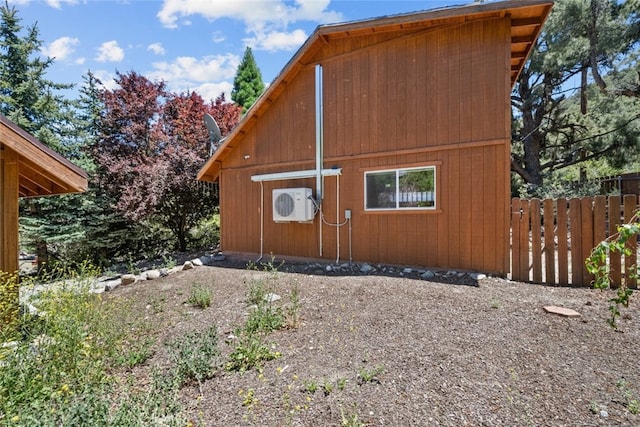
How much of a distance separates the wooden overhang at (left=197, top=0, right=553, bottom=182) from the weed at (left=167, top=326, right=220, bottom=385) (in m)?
6.45

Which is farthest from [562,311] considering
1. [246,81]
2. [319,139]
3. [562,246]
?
[246,81]

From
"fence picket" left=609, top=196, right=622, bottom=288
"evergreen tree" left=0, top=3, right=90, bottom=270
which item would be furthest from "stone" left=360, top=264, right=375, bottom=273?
"evergreen tree" left=0, top=3, right=90, bottom=270

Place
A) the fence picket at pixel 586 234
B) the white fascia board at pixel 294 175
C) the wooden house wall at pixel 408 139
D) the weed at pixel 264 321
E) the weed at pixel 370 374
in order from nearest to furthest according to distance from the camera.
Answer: the weed at pixel 370 374 < the weed at pixel 264 321 < the fence picket at pixel 586 234 < the wooden house wall at pixel 408 139 < the white fascia board at pixel 294 175

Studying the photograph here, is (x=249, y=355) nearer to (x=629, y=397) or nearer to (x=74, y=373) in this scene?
(x=74, y=373)

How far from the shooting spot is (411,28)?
6863mm

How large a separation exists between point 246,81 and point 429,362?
81.9ft

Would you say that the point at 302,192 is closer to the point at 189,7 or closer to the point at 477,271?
the point at 477,271

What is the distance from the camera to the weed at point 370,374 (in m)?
2.73

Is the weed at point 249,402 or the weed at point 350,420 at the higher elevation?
the weed at point 350,420

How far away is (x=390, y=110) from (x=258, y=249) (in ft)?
15.6

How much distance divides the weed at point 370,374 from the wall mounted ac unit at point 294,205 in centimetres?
515

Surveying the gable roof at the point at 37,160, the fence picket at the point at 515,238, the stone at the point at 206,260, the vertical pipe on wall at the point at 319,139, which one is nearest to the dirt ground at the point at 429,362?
→ the fence picket at the point at 515,238

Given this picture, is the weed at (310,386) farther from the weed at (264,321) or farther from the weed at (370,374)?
the weed at (264,321)

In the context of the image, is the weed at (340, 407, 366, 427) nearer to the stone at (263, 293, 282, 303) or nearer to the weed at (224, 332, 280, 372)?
the weed at (224, 332, 280, 372)
